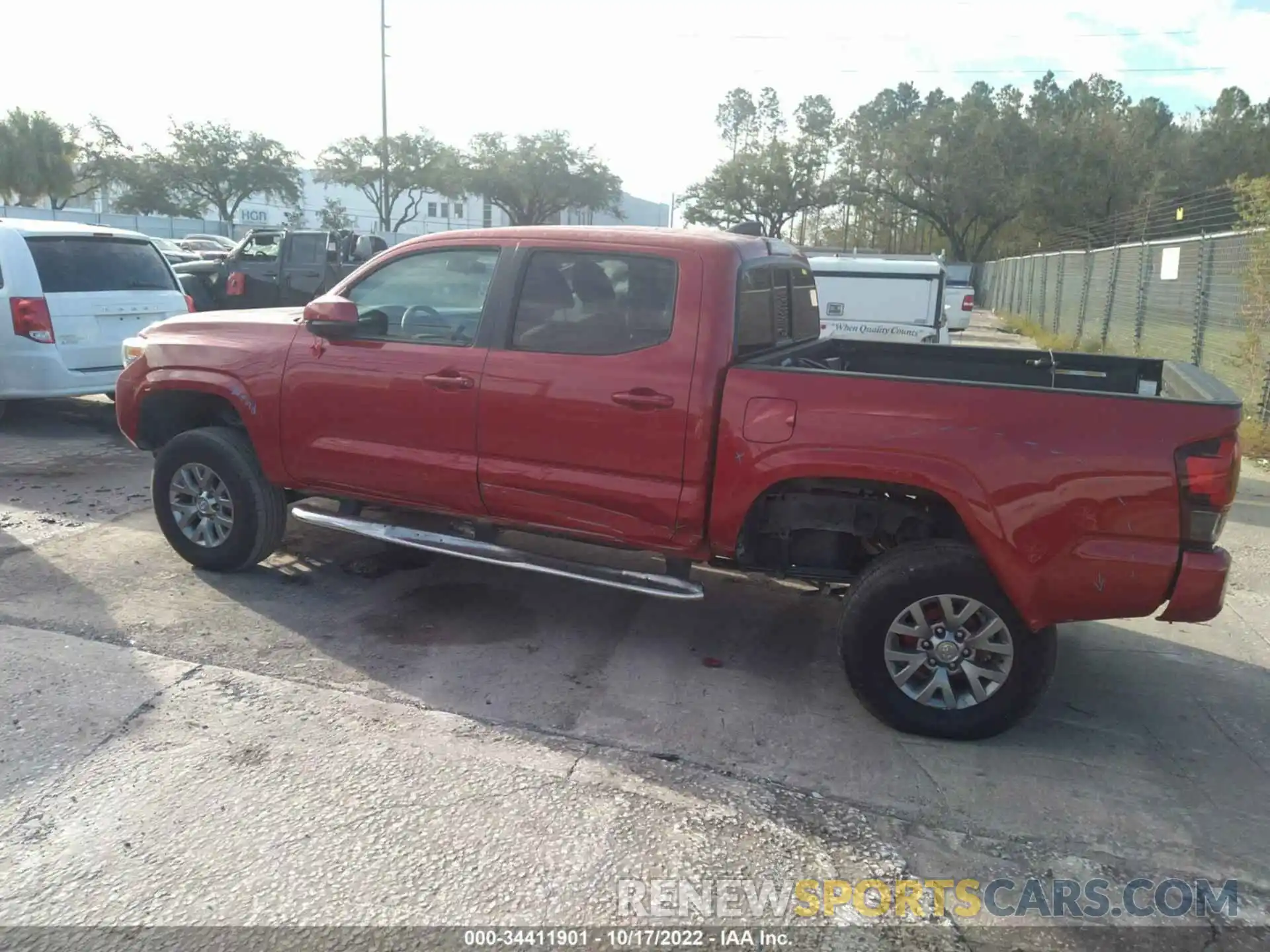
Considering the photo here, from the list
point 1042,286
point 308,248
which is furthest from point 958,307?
point 308,248

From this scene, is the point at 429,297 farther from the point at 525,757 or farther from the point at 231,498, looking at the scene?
the point at 525,757

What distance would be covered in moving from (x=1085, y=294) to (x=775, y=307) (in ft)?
57.0

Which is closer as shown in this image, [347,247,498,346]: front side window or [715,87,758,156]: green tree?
[347,247,498,346]: front side window

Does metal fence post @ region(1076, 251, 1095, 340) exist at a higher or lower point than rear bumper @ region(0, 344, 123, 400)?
higher

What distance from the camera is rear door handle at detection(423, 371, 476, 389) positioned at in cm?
464

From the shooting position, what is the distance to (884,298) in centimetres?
1023

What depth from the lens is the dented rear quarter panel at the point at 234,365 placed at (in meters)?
5.20

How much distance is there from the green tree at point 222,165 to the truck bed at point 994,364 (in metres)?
58.8

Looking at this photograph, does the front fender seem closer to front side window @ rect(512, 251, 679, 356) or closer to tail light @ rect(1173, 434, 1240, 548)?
front side window @ rect(512, 251, 679, 356)

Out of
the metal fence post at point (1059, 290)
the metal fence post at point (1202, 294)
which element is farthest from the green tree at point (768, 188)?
the metal fence post at point (1202, 294)

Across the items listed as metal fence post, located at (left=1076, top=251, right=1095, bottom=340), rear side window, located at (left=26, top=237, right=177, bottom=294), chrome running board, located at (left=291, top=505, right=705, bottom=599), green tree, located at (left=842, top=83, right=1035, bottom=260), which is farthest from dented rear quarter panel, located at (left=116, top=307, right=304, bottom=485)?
green tree, located at (left=842, top=83, right=1035, bottom=260)

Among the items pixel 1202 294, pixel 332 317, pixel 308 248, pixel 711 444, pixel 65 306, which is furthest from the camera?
pixel 308 248

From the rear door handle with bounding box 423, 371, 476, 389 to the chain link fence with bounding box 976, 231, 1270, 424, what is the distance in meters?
5.54
